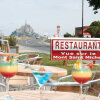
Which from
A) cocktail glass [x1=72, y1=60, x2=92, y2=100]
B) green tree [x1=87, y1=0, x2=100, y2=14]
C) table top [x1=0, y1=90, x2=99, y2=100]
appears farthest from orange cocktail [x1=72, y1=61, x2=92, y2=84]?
green tree [x1=87, y1=0, x2=100, y2=14]

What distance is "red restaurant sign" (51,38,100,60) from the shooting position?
13.8m

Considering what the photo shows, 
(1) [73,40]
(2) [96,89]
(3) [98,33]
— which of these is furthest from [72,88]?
(3) [98,33]

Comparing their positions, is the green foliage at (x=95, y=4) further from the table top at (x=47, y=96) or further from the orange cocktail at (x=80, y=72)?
the orange cocktail at (x=80, y=72)

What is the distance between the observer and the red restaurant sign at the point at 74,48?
13.8m

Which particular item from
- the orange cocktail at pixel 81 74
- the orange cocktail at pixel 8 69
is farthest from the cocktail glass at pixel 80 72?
the orange cocktail at pixel 8 69

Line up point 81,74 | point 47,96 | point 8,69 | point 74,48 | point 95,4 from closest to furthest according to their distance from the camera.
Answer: point 81,74, point 8,69, point 47,96, point 74,48, point 95,4

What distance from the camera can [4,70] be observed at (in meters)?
2.62

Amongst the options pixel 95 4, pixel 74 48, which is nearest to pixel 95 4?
pixel 95 4

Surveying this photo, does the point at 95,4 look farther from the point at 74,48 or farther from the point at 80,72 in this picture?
the point at 80,72

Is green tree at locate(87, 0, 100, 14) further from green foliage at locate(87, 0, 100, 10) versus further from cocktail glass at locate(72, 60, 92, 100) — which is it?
cocktail glass at locate(72, 60, 92, 100)

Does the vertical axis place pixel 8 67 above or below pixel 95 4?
below

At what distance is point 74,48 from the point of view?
14078 mm

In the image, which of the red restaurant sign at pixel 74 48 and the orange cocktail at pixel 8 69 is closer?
the orange cocktail at pixel 8 69

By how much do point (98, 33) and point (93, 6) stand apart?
9845 mm
